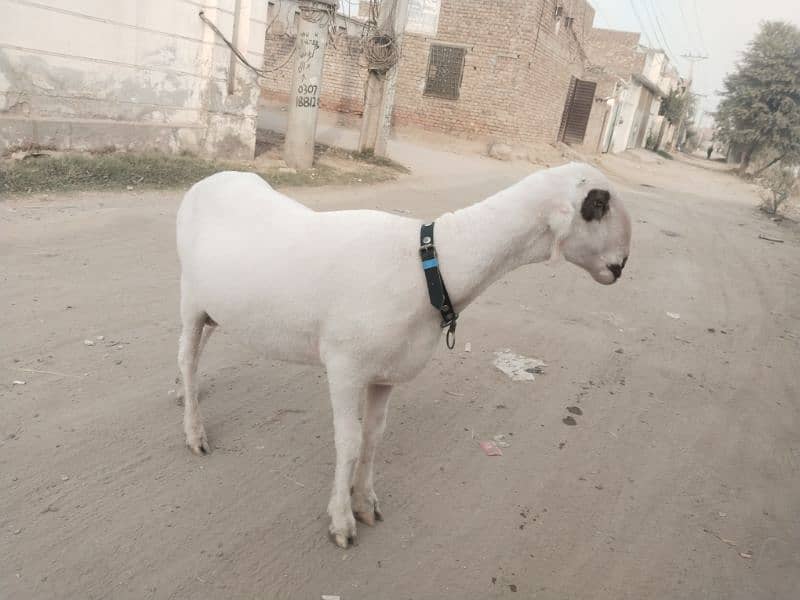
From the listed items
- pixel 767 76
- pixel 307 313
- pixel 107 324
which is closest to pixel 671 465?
pixel 307 313

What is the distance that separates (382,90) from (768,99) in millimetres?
28119

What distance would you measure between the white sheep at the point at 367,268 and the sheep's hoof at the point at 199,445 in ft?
2.27

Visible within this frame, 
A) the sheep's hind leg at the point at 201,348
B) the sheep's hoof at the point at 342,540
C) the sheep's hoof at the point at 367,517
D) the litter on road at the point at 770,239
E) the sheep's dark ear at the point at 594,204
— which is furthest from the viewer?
the litter on road at the point at 770,239

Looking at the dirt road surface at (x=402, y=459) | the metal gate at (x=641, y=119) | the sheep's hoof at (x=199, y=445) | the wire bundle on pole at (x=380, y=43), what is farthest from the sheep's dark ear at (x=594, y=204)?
the metal gate at (x=641, y=119)

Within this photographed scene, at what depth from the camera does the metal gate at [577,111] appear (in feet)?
86.5

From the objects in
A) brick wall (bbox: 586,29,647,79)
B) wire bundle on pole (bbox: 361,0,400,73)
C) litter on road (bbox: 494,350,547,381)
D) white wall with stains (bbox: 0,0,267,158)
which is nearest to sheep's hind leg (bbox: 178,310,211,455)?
litter on road (bbox: 494,350,547,381)

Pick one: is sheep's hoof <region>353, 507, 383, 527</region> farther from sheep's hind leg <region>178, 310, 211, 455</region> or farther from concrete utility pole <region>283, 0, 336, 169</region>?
concrete utility pole <region>283, 0, 336, 169</region>

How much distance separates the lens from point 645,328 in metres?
5.64

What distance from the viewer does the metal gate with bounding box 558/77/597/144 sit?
26.4 meters

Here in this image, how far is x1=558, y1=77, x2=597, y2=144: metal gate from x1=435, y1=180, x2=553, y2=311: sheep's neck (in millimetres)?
25284

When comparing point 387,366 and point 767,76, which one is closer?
point 387,366

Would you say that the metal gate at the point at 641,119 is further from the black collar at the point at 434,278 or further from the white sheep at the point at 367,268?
the black collar at the point at 434,278

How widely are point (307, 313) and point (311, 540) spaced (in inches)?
38.6

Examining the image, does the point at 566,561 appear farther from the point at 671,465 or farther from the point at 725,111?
the point at 725,111
